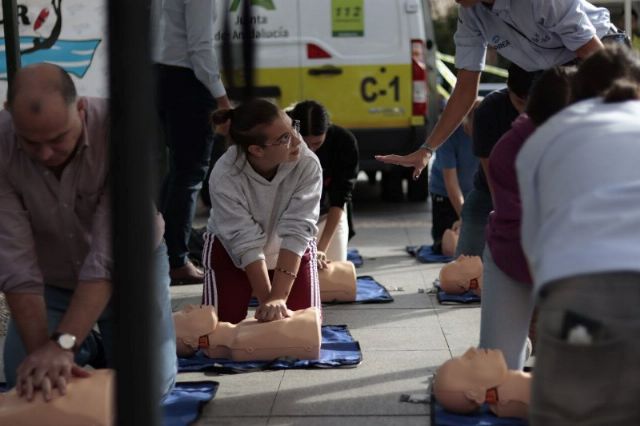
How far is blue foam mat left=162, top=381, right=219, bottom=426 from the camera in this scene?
429cm

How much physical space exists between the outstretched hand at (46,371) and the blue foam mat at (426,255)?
4.74m

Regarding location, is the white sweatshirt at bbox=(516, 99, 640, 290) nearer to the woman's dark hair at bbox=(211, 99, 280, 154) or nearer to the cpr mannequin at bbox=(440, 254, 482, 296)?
the woman's dark hair at bbox=(211, 99, 280, 154)

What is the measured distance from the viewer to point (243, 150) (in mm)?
5496

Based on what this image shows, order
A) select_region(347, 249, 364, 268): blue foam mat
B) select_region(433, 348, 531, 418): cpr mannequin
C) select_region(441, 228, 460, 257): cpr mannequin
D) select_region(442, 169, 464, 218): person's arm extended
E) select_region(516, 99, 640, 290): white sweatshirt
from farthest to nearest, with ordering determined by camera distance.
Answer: select_region(442, 169, 464, 218): person's arm extended < select_region(441, 228, 460, 257): cpr mannequin < select_region(347, 249, 364, 268): blue foam mat < select_region(433, 348, 531, 418): cpr mannequin < select_region(516, 99, 640, 290): white sweatshirt

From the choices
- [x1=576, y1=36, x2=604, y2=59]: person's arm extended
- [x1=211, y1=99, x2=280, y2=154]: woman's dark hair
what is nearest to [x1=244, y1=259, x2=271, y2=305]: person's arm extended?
[x1=211, y1=99, x2=280, y2=154]: woman's dark hair

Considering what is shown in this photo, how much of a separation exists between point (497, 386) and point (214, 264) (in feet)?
6.14

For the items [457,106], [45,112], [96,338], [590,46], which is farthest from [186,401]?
[590,46]

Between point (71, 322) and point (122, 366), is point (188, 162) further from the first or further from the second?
point (122, 366)

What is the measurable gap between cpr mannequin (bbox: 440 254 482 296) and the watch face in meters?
3.19

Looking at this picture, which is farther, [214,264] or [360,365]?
[214,264]

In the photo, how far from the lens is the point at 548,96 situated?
3889 millimetres

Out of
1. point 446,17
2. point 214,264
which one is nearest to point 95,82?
point 214,264

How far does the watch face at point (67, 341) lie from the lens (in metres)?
3.79

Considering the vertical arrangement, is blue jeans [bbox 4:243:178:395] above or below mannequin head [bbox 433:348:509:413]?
above
